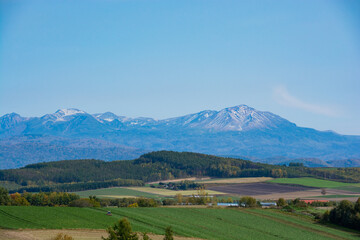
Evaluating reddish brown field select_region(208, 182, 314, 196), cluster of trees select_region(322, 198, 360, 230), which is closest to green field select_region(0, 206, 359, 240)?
cluster of trees select_region(322, 198, 360, 230)

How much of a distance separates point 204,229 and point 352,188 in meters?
94.9

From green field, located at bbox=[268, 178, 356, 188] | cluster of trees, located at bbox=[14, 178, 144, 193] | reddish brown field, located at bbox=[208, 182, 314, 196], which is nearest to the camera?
reddish brown field, located at bbox=[208, 182, 314, 196]

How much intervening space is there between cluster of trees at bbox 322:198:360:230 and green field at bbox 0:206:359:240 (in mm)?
3415

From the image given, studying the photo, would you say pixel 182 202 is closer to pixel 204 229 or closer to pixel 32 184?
pixel 204 229

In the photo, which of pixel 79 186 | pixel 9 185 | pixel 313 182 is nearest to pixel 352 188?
pixel 313 182

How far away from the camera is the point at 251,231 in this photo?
74.4 m

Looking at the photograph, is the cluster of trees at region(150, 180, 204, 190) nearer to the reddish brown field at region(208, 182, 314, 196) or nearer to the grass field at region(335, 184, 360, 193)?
the reddish brown field at region(208, 182, 314, 196)

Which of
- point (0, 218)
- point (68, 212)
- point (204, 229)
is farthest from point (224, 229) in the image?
point (0, 218)

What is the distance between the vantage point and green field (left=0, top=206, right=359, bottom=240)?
67000 millimetres

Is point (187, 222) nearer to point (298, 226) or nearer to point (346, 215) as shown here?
point (298, 226)

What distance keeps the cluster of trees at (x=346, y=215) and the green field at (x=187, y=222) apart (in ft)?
11.2

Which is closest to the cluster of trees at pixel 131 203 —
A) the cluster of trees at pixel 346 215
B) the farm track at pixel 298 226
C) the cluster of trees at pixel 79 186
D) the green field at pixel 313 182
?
the farm track at pixel 298 226

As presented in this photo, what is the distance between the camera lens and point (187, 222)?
76875 mm

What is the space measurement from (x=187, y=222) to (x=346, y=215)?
29.4 metres
